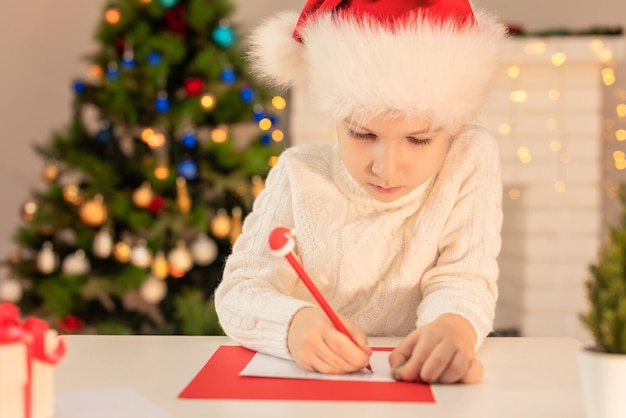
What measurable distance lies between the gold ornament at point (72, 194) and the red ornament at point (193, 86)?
1.54 feet

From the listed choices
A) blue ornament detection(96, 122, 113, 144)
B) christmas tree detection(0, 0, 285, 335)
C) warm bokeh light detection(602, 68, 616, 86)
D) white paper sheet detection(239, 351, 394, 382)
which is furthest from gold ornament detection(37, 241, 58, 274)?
warm bokeh light detection(602, 68, 616, 86)

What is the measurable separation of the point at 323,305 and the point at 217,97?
186 centimetres

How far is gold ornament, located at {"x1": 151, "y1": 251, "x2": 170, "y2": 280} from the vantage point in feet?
8.23

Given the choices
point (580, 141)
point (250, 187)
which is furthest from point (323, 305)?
point (580, 141)

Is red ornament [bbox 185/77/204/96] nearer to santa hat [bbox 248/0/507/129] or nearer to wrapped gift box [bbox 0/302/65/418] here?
santa hat [bbox 248/0/507/129]

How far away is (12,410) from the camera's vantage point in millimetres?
605

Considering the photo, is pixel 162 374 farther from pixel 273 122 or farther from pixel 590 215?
pixel 590 215

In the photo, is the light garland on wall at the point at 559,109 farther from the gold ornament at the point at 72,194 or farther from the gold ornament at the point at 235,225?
the gold ornament at the point at 72,194

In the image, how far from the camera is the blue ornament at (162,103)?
98.9 inches

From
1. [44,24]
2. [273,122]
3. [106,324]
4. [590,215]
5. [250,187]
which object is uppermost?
[44,24]

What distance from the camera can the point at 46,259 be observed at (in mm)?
2502

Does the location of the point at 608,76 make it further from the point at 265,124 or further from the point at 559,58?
the point at 265,124

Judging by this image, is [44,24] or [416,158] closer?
[416,158]

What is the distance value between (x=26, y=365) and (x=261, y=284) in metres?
0.45
